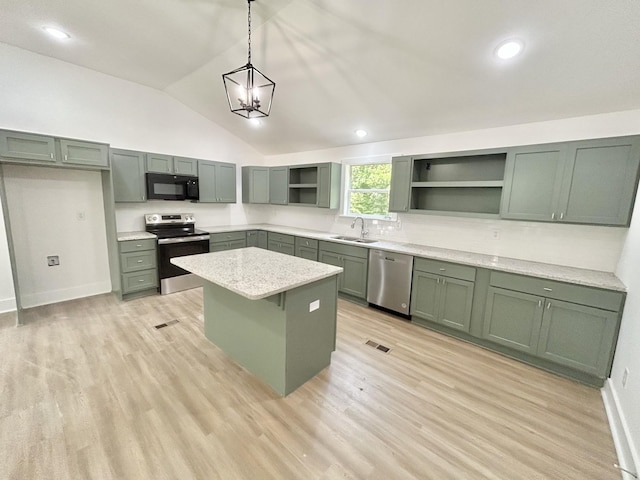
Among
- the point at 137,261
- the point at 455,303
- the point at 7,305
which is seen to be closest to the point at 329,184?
the point at 455,303

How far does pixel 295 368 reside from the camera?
2143mm

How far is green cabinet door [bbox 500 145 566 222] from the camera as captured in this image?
254cm

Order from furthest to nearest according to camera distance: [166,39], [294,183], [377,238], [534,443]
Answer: [294,183], [377,238], [166,39], [534,443]

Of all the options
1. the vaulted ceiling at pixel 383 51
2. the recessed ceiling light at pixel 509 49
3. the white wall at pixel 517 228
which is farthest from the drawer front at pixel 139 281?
the recessed ceiling light at pixel 509 49

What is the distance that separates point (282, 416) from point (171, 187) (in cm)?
391

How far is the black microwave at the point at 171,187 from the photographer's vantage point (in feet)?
13.4

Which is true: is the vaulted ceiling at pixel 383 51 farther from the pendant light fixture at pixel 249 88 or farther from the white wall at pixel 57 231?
the white wall at pixel 57 231

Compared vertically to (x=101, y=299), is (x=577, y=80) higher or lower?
higher

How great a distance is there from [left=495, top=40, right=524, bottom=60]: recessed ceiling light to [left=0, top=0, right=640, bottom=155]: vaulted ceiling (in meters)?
0.04

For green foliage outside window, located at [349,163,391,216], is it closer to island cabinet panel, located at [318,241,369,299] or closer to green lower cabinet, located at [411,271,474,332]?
island cabinet panel, located at [318,241,369,299]

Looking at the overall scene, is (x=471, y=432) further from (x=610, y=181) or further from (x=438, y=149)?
(x=438, y=149)

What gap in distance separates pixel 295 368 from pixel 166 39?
3.70 meters

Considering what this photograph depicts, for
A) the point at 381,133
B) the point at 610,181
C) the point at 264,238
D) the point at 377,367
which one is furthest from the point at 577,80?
the point at 264,238

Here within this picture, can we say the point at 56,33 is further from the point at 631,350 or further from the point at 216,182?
the point at 631,350
